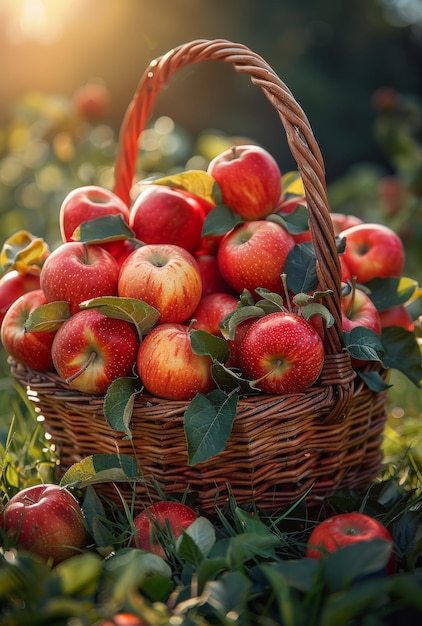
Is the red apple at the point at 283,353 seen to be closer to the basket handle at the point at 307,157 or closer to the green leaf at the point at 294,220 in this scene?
the basket handle at the point at 307,157

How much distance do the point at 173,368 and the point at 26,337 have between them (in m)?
0.35

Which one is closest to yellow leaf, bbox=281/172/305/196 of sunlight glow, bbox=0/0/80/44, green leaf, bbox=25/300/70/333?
green leaf, bbox=25/300/70/333

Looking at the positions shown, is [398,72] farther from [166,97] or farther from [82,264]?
[82,264]

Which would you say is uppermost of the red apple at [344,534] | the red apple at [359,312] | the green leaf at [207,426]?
the green leaf at [207,426]

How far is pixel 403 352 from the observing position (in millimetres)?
1398

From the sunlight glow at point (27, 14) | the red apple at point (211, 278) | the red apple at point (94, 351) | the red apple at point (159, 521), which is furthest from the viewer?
the sunlight glow at point (27, 14)

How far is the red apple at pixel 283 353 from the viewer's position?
3.74ft

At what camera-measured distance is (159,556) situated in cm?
105

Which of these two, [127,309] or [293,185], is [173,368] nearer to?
[127,309]

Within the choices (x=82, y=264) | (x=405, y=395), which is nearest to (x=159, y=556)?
(x=82, y=264)

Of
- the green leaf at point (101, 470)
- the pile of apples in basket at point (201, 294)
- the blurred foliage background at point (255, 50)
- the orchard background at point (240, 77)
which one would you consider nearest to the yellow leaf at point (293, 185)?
the pile of apples in basket at point (201, 294)

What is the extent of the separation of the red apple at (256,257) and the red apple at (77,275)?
24 centimetres

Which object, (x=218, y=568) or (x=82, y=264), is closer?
(x=218, y=568)

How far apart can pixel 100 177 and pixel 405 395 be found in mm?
1529
